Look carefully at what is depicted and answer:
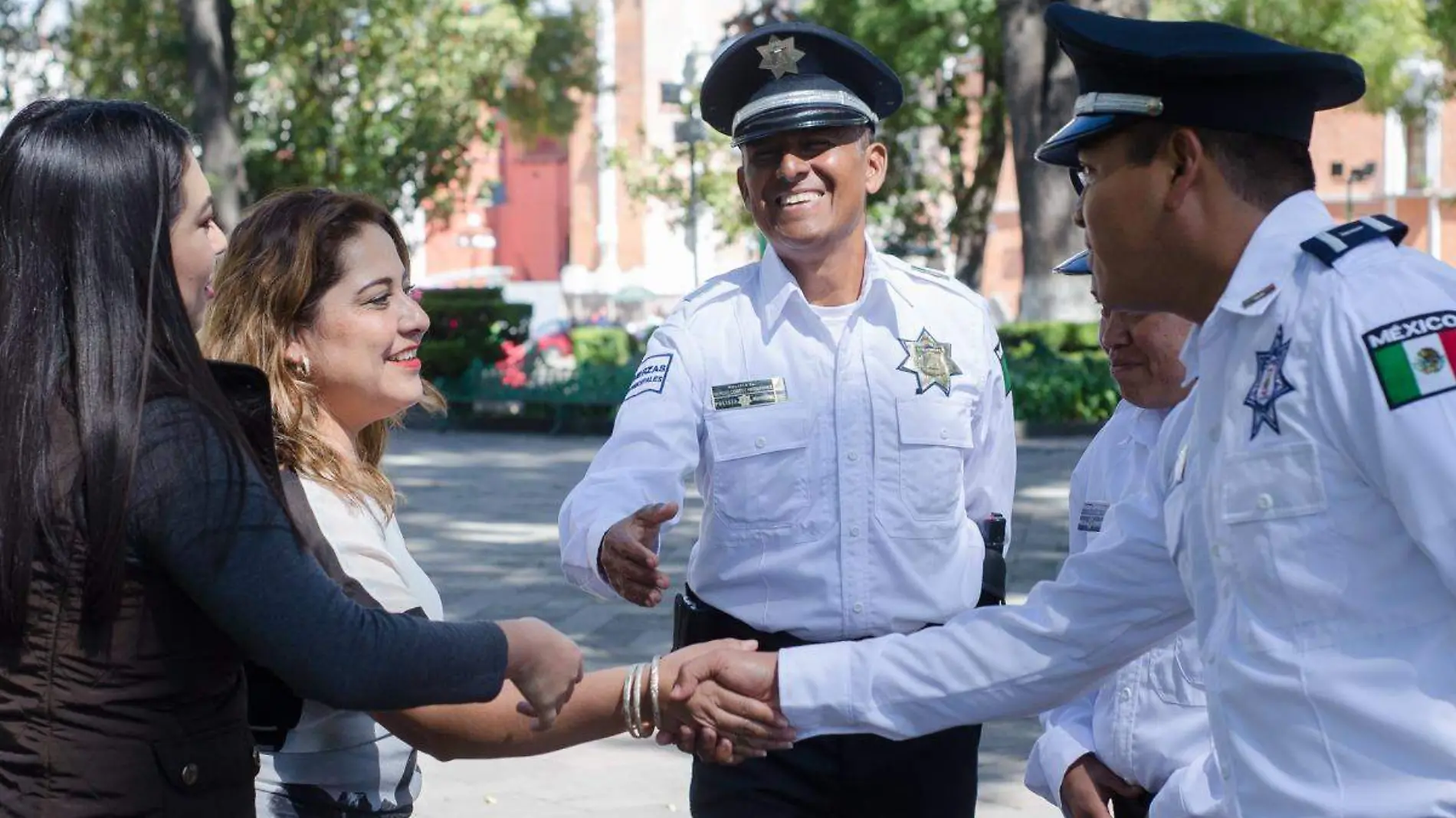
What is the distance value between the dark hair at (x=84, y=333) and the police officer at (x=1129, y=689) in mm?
1583

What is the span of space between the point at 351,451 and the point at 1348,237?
1869 mm

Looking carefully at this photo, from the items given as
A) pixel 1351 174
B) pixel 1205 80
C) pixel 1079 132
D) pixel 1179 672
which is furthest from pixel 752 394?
pixel 1351 174

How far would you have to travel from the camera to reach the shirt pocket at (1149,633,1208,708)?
10.5 feet

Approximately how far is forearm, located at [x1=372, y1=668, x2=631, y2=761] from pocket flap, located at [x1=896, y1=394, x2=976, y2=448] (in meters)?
0.79

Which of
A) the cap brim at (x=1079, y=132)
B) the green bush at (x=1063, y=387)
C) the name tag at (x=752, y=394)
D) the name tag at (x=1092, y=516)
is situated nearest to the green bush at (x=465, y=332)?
the green bush at (x=1063, y=387)

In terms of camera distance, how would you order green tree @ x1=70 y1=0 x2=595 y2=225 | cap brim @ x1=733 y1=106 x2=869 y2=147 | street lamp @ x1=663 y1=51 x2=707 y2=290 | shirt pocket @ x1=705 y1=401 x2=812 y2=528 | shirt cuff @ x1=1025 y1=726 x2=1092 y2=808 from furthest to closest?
green tree @ x1=70 y1=0 x2=595 y2=225
street lamp @ x1=663 y1=51 x2=707 y2=290
cap brim @ x1=733 y1=106 x2=869 y2=147
shirt pocket @ x1=705 y1=401 x2=812 y2=528
shirt cuff @ x1=1025 y1=726 x2=1092 y2=808

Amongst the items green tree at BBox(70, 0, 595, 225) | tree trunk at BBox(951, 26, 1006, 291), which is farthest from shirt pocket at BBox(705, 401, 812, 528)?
tree trunk at BBox(951, 26, 1006, 291)

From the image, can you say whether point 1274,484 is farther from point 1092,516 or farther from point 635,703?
point 635,703

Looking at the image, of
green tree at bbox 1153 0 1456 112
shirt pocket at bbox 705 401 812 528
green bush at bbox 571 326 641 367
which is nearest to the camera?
shirt pocket at bbox 705 401 812 528

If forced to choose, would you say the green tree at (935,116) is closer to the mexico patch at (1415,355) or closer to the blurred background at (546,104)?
the blurred background at (546,104)

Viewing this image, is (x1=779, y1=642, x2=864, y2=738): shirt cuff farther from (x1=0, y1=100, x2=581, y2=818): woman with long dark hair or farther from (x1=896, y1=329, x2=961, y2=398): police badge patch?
(x1=0, y1=100, x2=581, y2=818): woman with long dark hair

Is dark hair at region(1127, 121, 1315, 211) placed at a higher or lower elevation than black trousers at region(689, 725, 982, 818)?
higher

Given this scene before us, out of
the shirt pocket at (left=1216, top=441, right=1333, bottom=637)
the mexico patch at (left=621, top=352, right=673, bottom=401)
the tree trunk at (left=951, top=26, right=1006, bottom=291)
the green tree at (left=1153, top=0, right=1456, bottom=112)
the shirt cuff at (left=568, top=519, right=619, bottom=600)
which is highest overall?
the green tree at (left=1153, top=0, right=1456, bottom=112)

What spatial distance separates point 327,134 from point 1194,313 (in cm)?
2546
